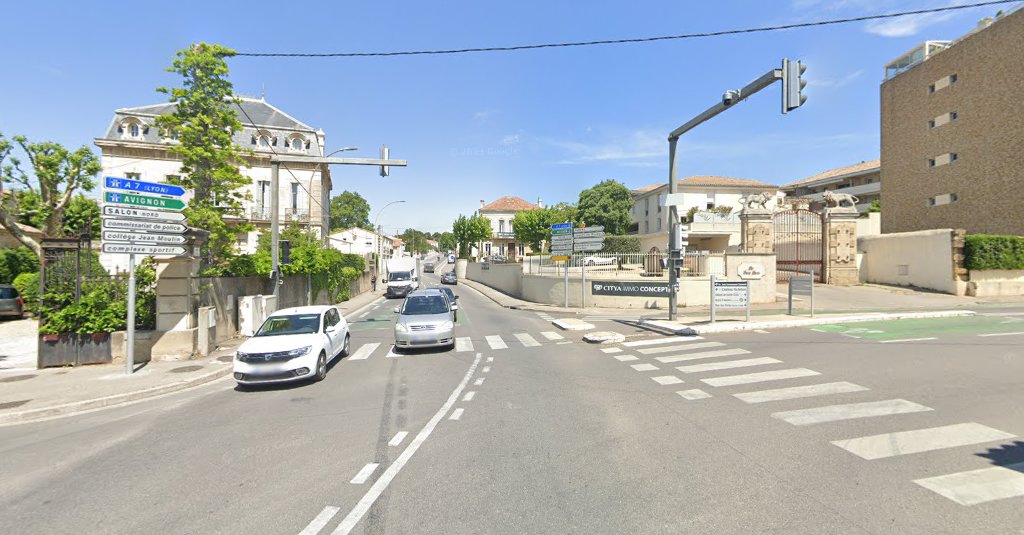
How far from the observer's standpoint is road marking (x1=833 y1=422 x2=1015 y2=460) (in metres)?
5.07

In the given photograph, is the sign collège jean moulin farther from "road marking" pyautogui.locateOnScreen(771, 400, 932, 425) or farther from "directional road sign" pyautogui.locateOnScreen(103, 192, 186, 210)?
"directional road sign" pyautogui.locateOnScreen(103, 192, 186, 210)

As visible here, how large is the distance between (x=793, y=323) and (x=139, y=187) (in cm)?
1913

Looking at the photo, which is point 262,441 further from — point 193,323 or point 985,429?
point 985,429

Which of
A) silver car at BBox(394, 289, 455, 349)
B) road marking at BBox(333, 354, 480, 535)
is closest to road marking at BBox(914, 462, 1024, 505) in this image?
road marking at BBox(333, 354, 480, 535)

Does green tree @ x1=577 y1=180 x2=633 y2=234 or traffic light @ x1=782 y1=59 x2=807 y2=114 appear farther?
green tree @ x1=577 y1=180 x2=633 y2=234

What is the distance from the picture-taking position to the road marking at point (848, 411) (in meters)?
6.24

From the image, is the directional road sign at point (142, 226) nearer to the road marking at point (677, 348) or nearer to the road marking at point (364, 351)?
the road marking at point (364, 351)

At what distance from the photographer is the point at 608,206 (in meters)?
58.4

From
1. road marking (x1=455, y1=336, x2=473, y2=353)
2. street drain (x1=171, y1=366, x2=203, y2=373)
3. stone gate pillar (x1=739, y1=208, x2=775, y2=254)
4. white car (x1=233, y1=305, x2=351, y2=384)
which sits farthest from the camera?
stone gate pillar (x1=739, y1=208, x2=775, y2=254)

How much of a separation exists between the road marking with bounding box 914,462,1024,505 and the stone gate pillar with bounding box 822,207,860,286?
26.1m

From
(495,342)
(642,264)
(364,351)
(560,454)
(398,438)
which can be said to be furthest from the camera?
(642,264)

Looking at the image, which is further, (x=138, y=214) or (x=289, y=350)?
(x=138, y=214)

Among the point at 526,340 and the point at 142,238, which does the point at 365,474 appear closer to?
the point at 142,238

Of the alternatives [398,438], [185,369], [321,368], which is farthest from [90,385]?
[398,438]
